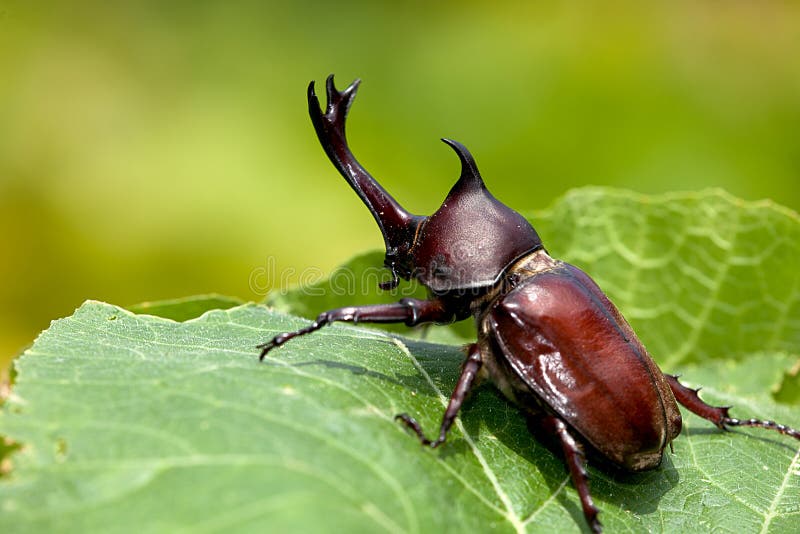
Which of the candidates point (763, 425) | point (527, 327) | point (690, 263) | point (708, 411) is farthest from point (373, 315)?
point (690, 263)

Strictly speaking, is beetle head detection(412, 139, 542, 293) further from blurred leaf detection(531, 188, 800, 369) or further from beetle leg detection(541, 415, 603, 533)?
blurred leaf detection(531, 188, 800, 369)

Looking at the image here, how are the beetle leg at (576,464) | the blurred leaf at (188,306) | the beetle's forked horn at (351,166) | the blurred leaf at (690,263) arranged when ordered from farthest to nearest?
1. the blurred leaf at (690,263)
2. the blurred leaf at (188,306)
3. the beetle's forked horn at (351,166)
4. the beetle leg at (576,464)

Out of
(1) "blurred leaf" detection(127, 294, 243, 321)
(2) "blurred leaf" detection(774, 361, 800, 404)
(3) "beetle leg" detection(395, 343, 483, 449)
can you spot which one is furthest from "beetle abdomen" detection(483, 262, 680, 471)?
(2) "blurred leaf" detection(774, 361, 800, 404)

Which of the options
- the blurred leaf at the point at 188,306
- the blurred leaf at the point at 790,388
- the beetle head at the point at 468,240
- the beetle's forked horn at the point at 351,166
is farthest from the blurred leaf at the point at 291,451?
the blurred leaf at the point at 790,388

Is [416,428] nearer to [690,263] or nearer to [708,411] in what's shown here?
[708,411]

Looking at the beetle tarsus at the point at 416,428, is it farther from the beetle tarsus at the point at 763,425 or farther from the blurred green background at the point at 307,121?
the blurred green background at the point at 307,121

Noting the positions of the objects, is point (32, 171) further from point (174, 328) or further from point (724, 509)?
point (724, 509)
